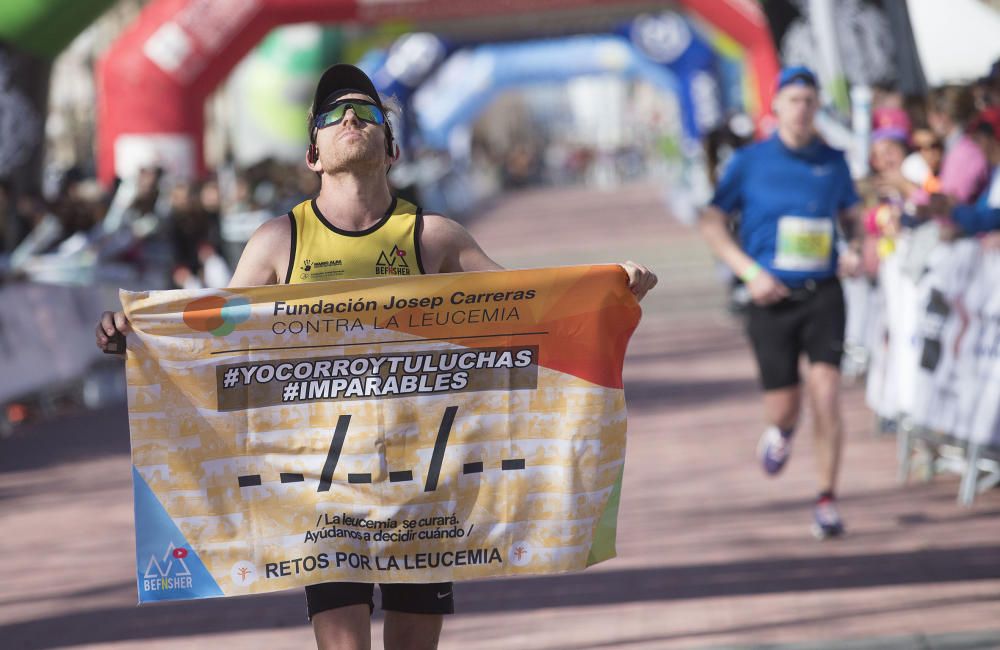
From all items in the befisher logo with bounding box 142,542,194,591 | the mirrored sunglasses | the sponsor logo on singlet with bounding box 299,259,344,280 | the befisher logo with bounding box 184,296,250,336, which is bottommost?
the befisher logo with bounding box 142,542,194,591

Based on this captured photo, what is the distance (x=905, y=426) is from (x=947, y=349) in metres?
0.59

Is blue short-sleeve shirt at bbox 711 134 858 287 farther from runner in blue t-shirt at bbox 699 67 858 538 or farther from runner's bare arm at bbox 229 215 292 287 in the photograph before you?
runner's bare arm at bbox 229 215 292 287

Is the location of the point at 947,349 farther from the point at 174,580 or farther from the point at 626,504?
the point at 174,580

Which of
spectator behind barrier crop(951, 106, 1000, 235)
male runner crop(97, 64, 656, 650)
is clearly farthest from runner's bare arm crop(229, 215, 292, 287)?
spectator behind barrier crop(951, 106, 1000, 235)

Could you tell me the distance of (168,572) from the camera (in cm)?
427

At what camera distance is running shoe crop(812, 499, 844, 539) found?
755 cm

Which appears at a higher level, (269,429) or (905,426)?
(269,429)

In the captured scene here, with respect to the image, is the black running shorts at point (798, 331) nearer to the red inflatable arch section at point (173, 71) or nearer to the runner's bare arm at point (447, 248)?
the runner's bare arm at point (447, 248)

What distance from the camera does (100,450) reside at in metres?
11.7

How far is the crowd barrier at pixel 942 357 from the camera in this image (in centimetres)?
822

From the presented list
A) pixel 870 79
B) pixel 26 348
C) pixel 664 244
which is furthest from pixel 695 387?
pixel 664 244

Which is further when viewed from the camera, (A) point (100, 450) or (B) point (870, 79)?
(B) point (870, 79)

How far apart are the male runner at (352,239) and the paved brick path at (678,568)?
1704 millimetres

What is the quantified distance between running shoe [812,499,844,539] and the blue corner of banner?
12.8 feet
